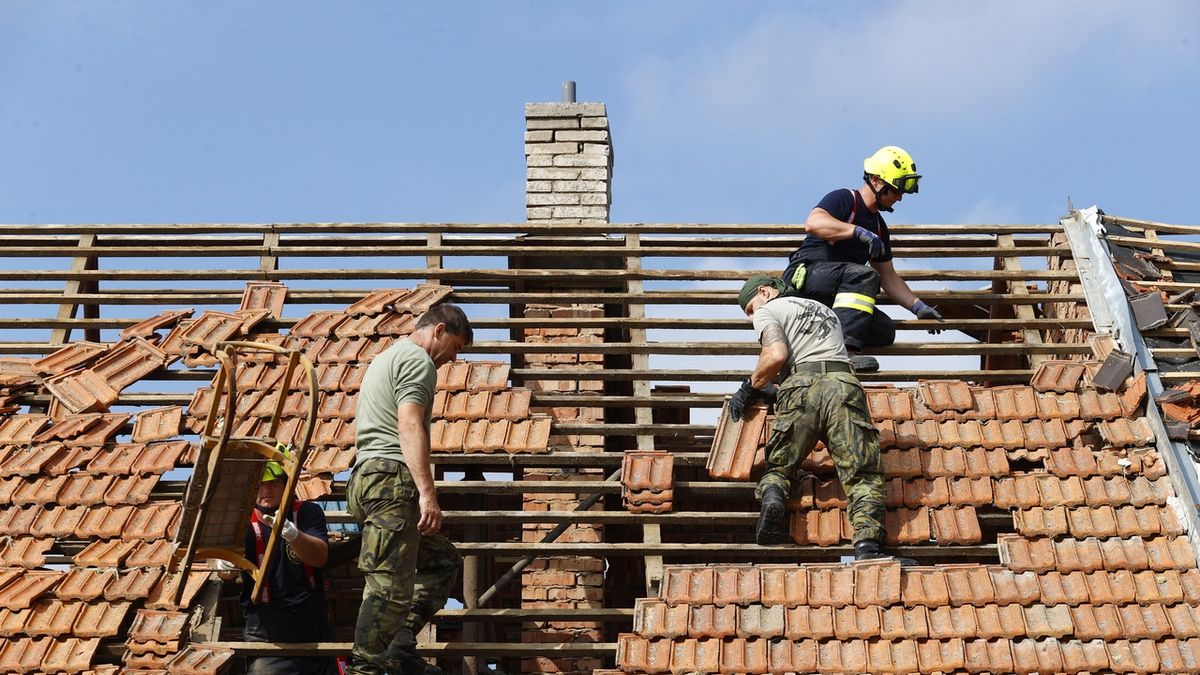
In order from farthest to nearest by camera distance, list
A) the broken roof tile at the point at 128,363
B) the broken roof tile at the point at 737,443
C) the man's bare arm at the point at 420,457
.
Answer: the broken roof tile at the point at 128,363, the broken roof tile at the point at 737,443, the man's bare arm at the point at 420,457

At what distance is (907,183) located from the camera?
841cm

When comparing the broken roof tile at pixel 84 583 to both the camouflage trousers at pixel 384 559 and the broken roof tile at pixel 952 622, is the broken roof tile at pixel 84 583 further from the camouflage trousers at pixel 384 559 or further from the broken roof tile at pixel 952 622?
the broken roof tile at pixel 952 622

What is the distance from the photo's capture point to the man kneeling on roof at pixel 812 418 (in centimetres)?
720

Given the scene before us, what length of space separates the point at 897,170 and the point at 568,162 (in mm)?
3350

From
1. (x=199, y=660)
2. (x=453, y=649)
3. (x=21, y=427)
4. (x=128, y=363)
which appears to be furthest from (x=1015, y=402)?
(x=21, y=427)

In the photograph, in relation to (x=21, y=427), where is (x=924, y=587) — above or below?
below

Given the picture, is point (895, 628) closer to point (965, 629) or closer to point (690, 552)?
point (965, 629)

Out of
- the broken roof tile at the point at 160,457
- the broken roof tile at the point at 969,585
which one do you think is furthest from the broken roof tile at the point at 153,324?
the broken roof tile at the point at 969,585

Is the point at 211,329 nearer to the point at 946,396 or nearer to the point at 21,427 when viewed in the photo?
the point at 21,427

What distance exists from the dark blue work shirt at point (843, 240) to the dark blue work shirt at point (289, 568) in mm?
3286

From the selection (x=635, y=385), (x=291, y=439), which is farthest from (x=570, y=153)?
(x=291, y=439)

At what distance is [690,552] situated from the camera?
7371mm

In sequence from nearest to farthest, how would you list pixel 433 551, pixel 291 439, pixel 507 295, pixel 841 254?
pixel 433 551 < pixel 291 439 < pixel 841 254 < pixel 507 295

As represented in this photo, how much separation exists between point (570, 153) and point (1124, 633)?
5.82m
